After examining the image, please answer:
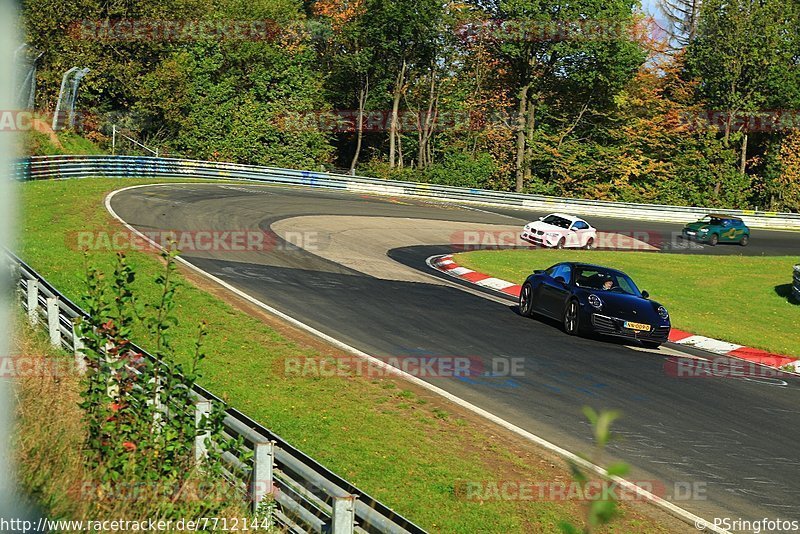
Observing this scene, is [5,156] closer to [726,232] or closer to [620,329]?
[620,329]

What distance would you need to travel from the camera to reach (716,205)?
2608 inches

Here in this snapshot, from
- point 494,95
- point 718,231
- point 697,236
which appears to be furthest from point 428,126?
point 718,231

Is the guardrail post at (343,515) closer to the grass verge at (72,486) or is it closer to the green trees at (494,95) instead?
the grass verge at (72,486)

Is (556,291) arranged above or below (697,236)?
above

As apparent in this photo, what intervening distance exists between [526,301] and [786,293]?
42.9 feet

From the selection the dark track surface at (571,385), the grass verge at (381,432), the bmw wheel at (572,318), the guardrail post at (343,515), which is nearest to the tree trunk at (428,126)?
the dark track surface at (571,385)

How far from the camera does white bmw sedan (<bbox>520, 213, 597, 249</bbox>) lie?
38.4 metres

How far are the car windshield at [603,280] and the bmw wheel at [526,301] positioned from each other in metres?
1.39

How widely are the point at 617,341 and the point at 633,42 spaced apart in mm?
47991

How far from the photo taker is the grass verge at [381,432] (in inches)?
398

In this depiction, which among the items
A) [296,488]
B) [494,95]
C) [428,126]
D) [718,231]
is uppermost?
[494,95]

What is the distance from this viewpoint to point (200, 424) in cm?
780

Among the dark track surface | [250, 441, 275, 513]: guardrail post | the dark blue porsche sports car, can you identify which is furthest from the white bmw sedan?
[250, 441, 275, 513]: guardrail post

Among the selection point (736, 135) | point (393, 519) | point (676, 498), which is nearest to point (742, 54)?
point (736, 135)
